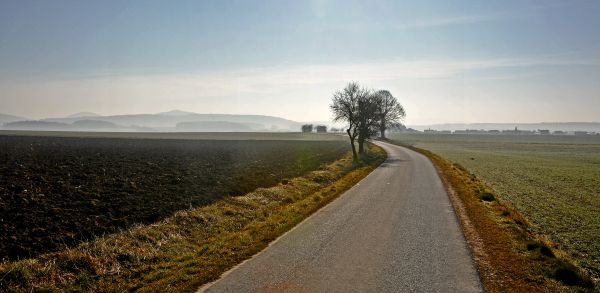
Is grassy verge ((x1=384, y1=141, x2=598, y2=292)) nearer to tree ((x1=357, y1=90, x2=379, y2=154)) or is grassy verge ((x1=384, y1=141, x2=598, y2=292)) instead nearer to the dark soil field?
the dark soil field

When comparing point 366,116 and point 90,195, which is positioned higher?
point 366,116

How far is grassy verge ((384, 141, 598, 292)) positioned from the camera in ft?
28.8

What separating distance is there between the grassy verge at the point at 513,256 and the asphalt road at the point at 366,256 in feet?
1.48

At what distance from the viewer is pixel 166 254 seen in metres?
11.3

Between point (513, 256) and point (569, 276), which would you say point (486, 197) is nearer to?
point (513, 256)

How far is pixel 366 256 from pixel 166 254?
6124 millimetres

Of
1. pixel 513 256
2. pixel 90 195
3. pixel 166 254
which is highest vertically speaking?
pixel 90 195

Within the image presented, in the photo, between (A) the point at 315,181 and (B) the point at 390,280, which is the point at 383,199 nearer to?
(A) the point at 315,181

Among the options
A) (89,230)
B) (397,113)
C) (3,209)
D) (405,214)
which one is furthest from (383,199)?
(397,113)

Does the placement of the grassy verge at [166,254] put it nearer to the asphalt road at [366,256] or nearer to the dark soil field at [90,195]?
the asphalt road at [366,256]

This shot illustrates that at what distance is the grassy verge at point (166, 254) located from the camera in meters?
8.99

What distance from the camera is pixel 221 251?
11492mm

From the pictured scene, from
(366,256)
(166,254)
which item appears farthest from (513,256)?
(166,254)

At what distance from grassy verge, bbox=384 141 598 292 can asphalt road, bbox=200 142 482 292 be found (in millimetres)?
453
